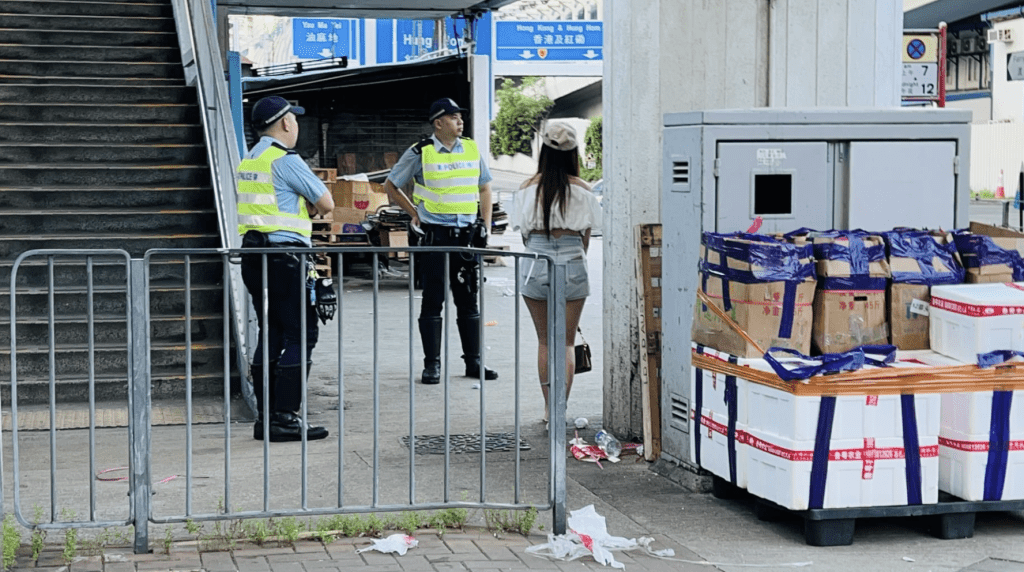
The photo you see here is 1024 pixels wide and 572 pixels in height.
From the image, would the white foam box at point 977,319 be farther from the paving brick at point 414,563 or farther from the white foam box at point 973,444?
the paving brick at point 414,563

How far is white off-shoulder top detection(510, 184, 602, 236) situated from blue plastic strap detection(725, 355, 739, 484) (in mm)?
1897

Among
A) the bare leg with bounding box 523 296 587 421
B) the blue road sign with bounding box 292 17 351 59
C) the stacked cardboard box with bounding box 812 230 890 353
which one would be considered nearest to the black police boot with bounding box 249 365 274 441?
the bare leg with bounding box 523 296 587 421

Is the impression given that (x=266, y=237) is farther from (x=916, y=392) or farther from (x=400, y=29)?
(x=400, y=29)

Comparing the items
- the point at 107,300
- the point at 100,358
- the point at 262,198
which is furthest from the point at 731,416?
the point at 107,300

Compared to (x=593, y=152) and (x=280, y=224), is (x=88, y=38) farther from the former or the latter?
(x=593, y=152)

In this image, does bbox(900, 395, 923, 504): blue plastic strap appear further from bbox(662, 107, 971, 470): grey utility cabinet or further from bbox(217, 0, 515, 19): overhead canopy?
bbox(217, 0, 515, 19): overhead canopy

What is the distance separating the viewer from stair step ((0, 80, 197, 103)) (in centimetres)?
1182

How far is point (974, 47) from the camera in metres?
51.0

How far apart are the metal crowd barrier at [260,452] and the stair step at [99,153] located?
205 cm

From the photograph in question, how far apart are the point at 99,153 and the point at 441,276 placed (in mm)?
3601

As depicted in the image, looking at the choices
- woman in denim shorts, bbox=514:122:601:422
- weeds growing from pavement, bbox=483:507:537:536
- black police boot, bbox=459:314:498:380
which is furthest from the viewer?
black police boot, bbox=459:314:498:380

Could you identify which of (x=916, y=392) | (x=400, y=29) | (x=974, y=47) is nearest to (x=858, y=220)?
Result: (x=916, y=392)

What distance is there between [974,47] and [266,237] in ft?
159

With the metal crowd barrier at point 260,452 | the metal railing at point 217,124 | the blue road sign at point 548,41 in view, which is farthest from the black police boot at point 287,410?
the blue road sign at point 548,41
